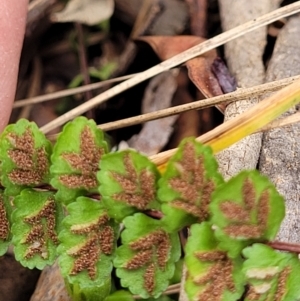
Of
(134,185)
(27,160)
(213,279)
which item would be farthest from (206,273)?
(27,160)

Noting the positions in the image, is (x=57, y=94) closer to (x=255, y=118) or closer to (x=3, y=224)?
(x=3, y=224)

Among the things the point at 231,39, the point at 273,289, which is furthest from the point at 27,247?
the point at 231,39

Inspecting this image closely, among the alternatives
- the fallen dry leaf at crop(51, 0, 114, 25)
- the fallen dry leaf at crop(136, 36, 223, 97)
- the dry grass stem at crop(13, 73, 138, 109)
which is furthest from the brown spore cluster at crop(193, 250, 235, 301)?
the fallen dry leaf at crop(51, 0, 114, 25)

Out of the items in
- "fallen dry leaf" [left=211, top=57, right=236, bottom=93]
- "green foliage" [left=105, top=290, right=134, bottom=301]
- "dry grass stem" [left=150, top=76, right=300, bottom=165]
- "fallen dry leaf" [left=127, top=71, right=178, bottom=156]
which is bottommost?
"green foliage" [left=105, top=290, right=134, bottom=301]

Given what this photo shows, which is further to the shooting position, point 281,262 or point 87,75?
point 87,75

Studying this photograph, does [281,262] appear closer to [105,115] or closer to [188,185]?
[188,185]

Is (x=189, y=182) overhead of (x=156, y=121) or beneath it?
overhead

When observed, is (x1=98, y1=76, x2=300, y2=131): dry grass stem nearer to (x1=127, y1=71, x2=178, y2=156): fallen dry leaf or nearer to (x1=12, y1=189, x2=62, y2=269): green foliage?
(x1=127, y1=71, x2=178, y2=156): fallen dry leaf
